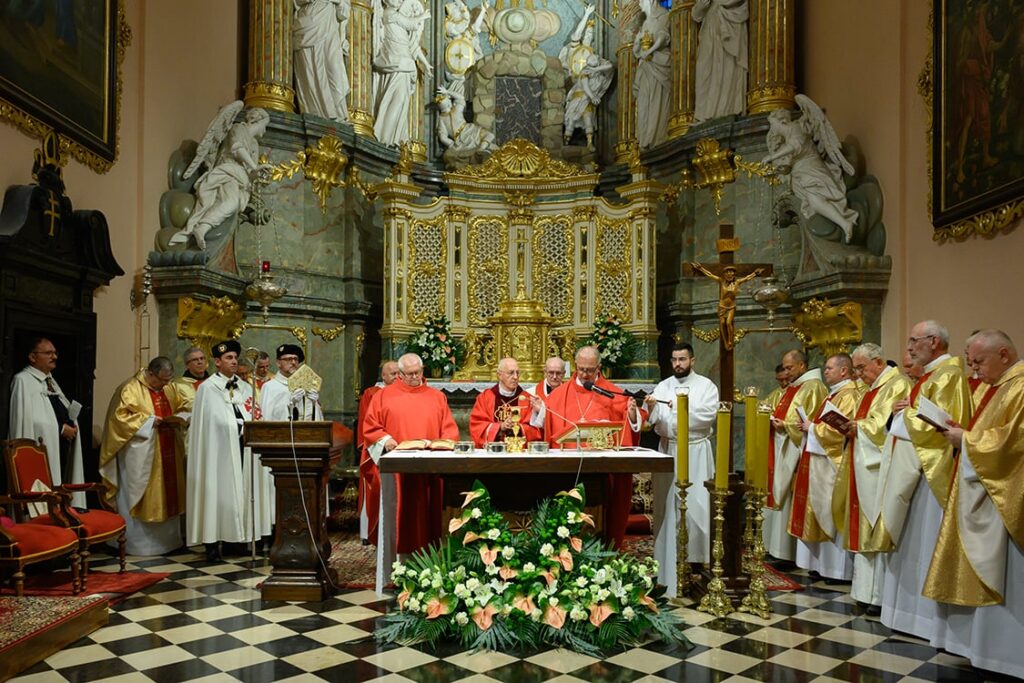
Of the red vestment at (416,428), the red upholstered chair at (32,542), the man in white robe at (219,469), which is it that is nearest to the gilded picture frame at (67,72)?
the man in white robe at (219,469)

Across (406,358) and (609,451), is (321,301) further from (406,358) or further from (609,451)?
(609,451)

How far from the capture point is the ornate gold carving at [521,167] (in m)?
12.2

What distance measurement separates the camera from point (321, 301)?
37.7 feet

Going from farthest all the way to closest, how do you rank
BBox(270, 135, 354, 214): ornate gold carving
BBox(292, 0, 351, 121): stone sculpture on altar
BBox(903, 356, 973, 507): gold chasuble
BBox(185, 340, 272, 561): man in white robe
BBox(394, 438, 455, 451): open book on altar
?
BBox(292, 0, 351, 121): stone sculpture on altar, BBox(270, 135, 354, 214): ornate gold carving, BBox(185, 340, 272, 561): man in white robe, BBox(394, 438, 455, 451): open book on altar, BBox(903, 356, 973, 507): gold chasuble

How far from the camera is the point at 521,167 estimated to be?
1227 cm

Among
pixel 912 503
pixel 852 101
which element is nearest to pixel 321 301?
pixel 852 101

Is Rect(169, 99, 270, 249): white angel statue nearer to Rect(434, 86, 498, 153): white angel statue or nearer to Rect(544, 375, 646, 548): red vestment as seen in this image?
Rect(434, 86, 498, 153): white angel statue

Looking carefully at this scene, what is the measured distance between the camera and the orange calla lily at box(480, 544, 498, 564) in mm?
5375

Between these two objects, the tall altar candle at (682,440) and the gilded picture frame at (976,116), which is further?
the gilded picture frame at (976,116)

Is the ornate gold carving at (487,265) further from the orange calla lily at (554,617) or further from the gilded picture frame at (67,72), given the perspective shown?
the orange calla lily at (554,617)

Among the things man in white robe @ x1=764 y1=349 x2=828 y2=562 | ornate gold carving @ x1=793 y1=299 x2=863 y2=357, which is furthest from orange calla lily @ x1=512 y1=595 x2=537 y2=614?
ornate gold carving @ x1=793 y1=299 x2=863 y2=357

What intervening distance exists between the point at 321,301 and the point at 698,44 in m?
6.46

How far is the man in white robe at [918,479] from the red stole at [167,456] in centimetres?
628

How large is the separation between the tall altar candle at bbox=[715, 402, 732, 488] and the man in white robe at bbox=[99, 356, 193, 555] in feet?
17.2
